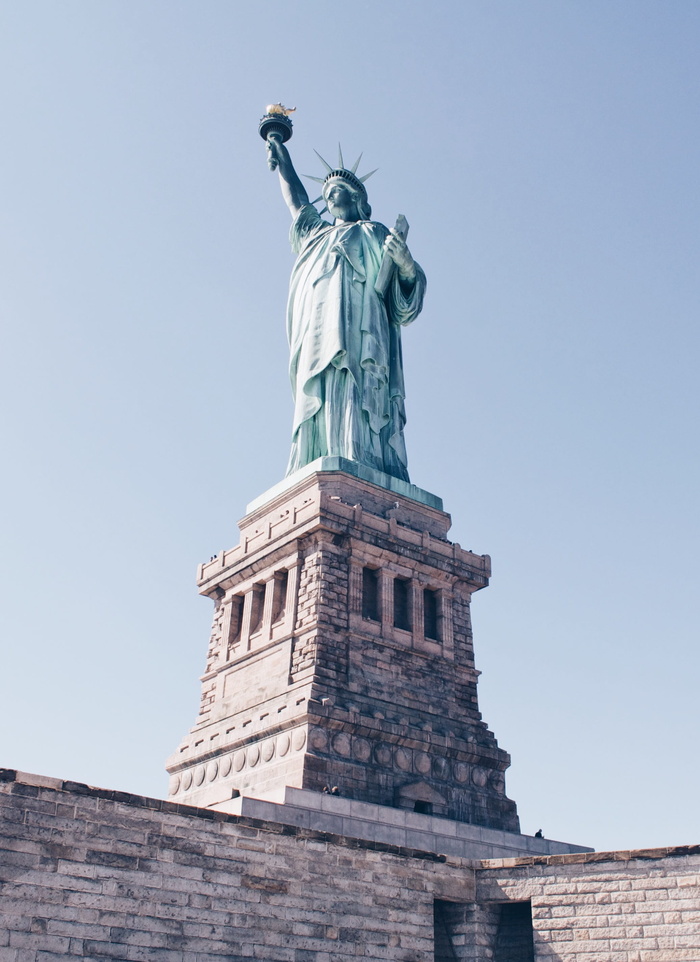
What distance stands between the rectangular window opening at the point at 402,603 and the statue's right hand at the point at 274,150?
16.7m

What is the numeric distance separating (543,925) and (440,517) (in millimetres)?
13694

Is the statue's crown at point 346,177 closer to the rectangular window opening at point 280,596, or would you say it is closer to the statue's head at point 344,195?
the statue's head at point 344,195

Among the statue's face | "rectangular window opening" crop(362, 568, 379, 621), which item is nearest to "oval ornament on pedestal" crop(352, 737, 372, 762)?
"rectangular window opening" crop(362, 568, 379, 621)

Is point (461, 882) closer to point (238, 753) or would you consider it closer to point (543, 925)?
point (543, 925)

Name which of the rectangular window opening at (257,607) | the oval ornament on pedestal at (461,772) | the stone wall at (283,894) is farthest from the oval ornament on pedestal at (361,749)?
the rectangular window opening at (257,607)

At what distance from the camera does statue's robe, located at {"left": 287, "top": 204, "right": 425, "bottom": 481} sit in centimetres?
2956

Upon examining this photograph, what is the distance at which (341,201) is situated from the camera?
34375 millimetres

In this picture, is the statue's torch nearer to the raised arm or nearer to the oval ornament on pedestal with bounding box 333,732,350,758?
the raised arm

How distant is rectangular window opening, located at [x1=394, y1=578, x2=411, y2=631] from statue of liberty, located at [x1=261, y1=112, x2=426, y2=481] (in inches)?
142

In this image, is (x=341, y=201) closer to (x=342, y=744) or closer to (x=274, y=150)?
(x=274, y=150)

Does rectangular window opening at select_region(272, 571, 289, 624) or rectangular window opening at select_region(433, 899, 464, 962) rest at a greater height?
rectangular window opening at select_region(272, 571, 289, 624)

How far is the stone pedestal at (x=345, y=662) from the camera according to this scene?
23047mm

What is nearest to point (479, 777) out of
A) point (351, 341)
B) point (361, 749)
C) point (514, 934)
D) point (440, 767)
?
point (440, 767)

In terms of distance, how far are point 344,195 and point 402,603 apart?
14.9 m
